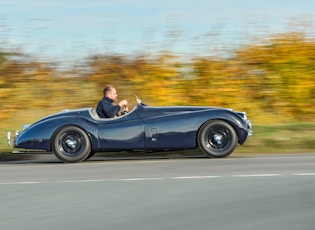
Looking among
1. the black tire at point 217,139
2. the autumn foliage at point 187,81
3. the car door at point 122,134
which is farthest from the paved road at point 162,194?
the autumn foliage at point 187,81

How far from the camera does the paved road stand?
7992mm

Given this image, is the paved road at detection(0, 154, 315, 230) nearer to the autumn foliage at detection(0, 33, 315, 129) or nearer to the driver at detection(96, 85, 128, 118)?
the driver at detection(96, 85, 128, 118)

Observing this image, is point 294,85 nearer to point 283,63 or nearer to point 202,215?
point 283,63

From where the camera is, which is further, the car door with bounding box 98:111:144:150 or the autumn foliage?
the autumn foliage

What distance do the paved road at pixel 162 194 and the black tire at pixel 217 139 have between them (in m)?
0.22

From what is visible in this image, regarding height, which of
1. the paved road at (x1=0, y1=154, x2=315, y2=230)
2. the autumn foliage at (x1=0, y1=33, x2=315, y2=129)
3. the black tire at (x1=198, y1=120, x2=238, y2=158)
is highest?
the autumn foliage at (x1=0, y1=33, x2=315, y2=129)

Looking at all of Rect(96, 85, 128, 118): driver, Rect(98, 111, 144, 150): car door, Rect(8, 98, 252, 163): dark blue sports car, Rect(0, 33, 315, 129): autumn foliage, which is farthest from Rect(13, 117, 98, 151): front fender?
Rect(0, 33, 315, 129): autumn foliage

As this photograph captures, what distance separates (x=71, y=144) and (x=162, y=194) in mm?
4613

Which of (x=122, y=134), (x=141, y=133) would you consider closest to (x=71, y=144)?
(x=122, y=134)

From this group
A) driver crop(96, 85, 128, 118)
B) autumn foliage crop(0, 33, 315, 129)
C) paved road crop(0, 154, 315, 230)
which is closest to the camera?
paved road crop(0, 154, 315, 230)

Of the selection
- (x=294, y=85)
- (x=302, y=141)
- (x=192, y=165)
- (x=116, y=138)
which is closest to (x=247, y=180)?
(x=192, y=165)

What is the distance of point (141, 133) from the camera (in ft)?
46.0

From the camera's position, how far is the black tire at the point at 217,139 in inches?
552

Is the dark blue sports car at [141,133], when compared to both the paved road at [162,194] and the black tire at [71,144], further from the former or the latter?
the paved road at [162,194]
